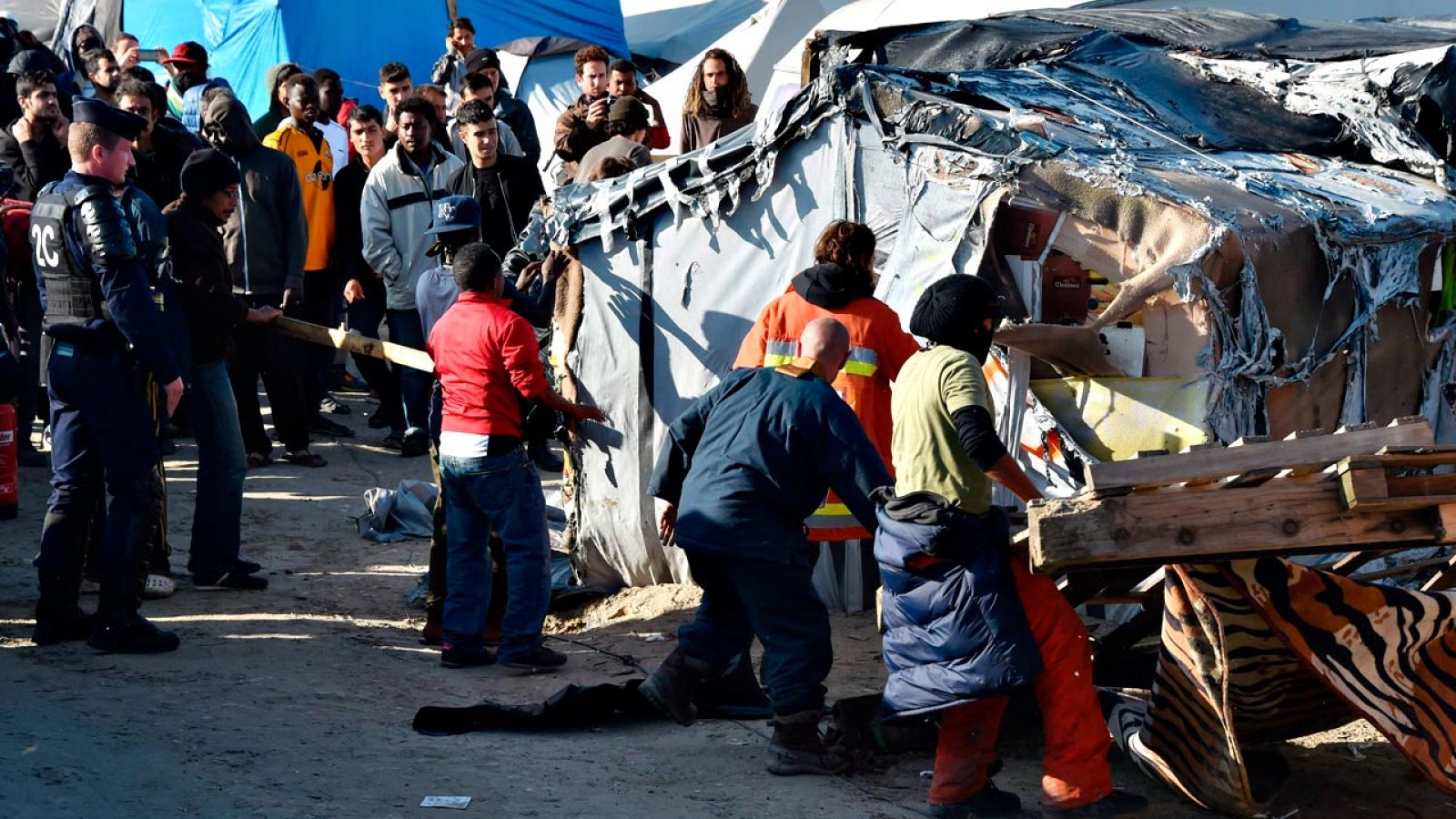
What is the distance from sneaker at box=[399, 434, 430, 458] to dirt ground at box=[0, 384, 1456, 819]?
2.89m

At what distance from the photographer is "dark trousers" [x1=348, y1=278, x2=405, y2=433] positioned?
36.3 feet

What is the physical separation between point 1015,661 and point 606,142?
4869 mm

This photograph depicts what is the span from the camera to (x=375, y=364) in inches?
435

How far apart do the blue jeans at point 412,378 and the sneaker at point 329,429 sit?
0.60 m

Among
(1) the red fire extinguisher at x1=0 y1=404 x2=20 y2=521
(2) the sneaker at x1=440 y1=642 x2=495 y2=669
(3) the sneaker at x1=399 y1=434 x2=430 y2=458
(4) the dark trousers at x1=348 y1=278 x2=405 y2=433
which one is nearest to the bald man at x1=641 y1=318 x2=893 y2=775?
(2) the sneaker at x1=440 y1=642 x2=495 y2=669

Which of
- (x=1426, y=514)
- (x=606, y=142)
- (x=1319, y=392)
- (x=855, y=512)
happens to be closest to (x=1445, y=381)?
(x=1319, y=392)

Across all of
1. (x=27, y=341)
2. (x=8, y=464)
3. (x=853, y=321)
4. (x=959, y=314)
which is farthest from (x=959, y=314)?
(x=27, y=341)

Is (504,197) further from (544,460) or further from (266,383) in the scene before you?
(266,383)

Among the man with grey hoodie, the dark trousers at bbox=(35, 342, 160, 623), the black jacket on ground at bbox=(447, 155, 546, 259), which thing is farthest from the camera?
the black jacket on ground at bbox=(447, 155, 546, 259)

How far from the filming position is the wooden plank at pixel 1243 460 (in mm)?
4816

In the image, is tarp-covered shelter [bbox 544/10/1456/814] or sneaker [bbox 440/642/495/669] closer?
tarp-covered shelter [bbox 544/10/1456/814]

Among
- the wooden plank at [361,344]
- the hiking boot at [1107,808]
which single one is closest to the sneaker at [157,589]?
the wooden plank at [361,344]

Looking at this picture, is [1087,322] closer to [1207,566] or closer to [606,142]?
[1207,566]

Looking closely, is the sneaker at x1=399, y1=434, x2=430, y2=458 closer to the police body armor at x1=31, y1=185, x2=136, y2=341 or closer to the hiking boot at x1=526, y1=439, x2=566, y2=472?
the hiking boot at x1=526, y1=439, x2=566, y2=472
